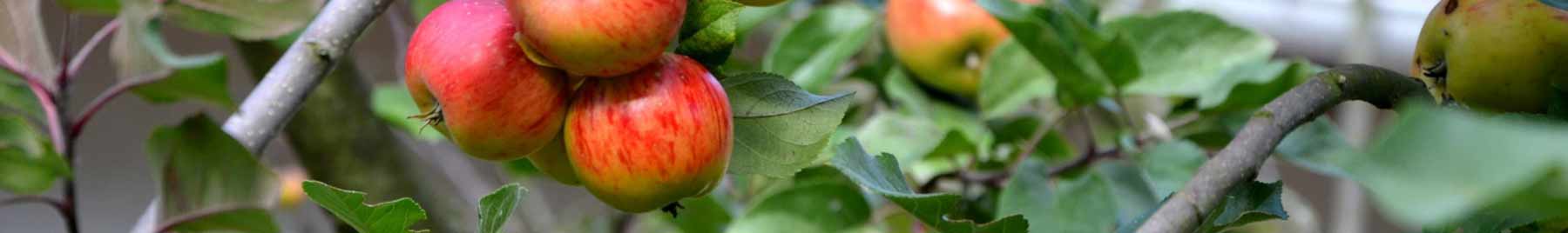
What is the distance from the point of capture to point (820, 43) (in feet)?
2.50

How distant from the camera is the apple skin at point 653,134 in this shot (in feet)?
1.00

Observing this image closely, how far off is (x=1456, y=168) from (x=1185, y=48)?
20.8 inches

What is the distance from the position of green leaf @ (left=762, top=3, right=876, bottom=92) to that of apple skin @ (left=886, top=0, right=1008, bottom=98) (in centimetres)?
2

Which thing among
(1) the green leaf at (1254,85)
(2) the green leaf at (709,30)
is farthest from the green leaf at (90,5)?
(1) the green leaf at (1254,85)

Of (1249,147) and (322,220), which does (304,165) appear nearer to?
(1249,147)

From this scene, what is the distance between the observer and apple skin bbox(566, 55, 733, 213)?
0.30m

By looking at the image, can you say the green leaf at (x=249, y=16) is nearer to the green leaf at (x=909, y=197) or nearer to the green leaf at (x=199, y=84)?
the green leaf at (x=199, y=84)

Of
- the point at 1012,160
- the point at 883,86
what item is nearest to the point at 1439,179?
the point at 1012,160

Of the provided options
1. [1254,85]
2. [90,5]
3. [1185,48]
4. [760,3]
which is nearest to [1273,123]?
[760,3]

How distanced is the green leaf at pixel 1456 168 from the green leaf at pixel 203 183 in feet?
1.30

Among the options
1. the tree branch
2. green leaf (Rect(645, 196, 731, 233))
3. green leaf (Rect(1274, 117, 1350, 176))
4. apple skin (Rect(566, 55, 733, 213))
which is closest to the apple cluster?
apple skin (Rect(566, 55, 733, 213))

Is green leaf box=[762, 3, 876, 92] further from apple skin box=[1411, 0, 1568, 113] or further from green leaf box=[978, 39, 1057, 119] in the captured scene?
apple skin box=[1411, 0, 1568, 113]

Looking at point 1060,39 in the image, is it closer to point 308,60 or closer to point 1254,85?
point 1254,85

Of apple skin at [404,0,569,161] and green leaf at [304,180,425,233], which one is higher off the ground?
apple skin at [404,0,569,161]
